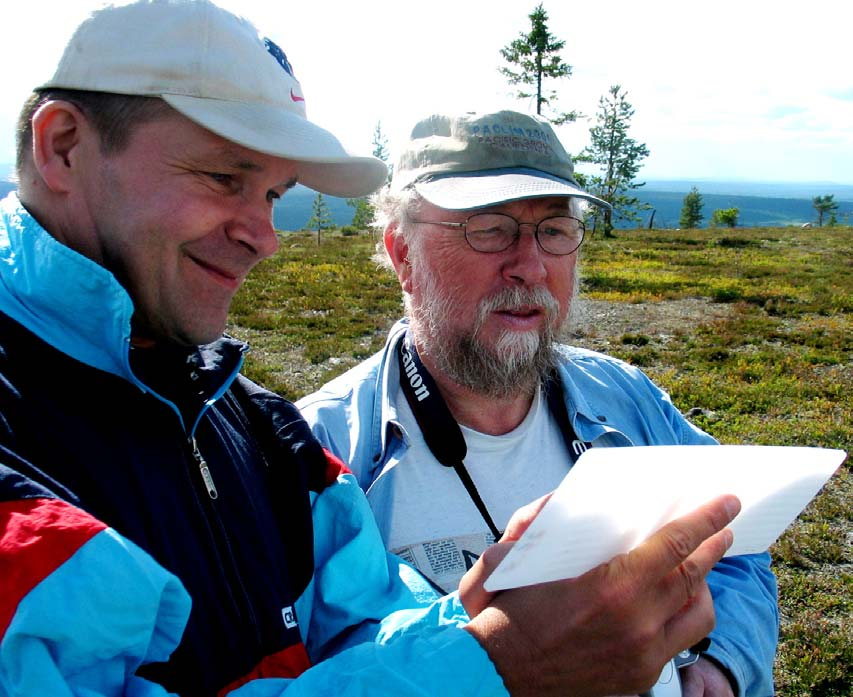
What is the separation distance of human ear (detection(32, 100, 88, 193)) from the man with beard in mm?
1404

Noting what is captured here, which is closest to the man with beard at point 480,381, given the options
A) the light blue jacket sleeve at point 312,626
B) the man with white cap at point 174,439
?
the light blue jacket sleeve at point 312,626

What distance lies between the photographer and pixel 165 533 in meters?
1.46

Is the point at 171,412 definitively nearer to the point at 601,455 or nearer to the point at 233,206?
the point at 233,206

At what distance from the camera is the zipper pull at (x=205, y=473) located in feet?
5.31

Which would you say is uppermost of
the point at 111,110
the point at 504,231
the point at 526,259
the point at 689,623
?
the point at 111,110

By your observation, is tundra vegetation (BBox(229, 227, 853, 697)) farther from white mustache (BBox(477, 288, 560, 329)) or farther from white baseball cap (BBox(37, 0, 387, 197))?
white baseball cap (BBox(37, 0, 387, 197))

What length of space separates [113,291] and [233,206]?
412 mm

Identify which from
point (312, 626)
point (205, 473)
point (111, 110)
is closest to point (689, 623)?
point (312, 626)

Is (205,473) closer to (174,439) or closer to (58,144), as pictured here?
(174,439)

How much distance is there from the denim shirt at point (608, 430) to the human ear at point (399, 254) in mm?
236

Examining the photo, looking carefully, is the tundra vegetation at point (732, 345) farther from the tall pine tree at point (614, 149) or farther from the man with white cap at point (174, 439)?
the tall pine tree at point (614, 149)

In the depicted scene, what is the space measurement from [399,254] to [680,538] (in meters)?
2.00

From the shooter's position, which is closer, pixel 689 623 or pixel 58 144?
pixel 58 144

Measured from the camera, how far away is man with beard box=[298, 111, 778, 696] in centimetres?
259
